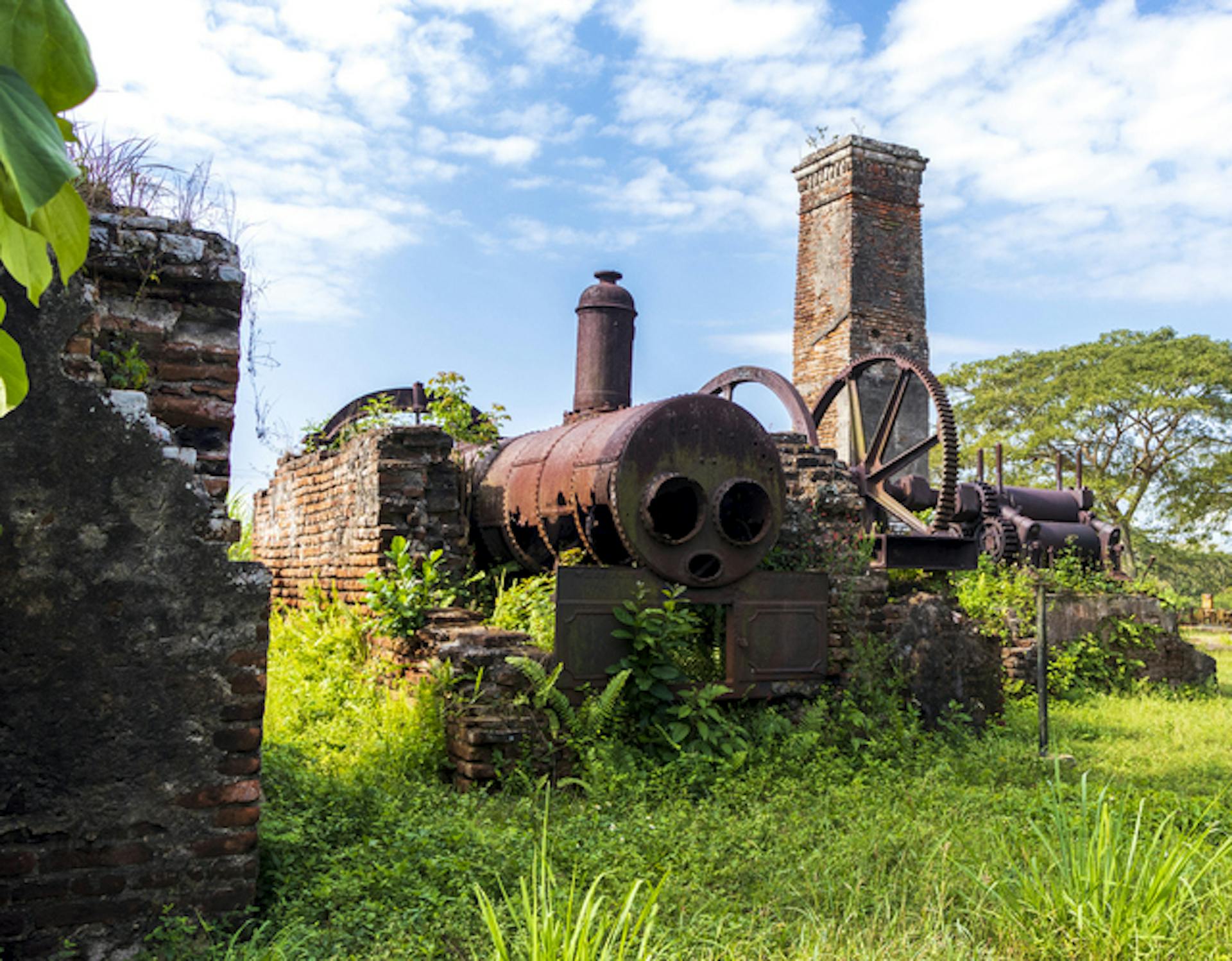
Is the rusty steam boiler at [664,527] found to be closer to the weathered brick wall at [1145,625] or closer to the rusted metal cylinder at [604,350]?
the rusted metal cylinder at [604,350]

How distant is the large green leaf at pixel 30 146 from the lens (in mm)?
715

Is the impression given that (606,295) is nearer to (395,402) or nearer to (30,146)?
(395,402)

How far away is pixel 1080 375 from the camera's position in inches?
1048

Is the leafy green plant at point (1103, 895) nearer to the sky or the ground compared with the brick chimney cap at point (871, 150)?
nearer to the ground

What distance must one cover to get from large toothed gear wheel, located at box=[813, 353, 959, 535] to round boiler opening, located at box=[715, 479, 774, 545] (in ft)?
10.5

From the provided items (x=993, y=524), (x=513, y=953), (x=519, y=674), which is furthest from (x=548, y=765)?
(x=993, y=524)

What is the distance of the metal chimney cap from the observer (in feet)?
27.7

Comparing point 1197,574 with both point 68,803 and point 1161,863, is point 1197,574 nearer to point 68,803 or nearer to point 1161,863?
point 1161,863

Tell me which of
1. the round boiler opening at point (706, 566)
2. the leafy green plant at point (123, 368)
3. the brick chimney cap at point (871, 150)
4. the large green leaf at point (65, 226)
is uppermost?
the brick chimney cap at point (871, 150)

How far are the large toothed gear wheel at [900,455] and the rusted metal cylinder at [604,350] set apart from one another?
3.07 meters

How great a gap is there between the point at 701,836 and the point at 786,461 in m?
4.31

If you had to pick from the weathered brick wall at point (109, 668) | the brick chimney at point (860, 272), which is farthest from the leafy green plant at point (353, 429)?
the brick chimney at point (860, 272)

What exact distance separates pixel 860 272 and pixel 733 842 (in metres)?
16.1

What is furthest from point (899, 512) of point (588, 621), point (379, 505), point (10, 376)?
point (10, 376)
